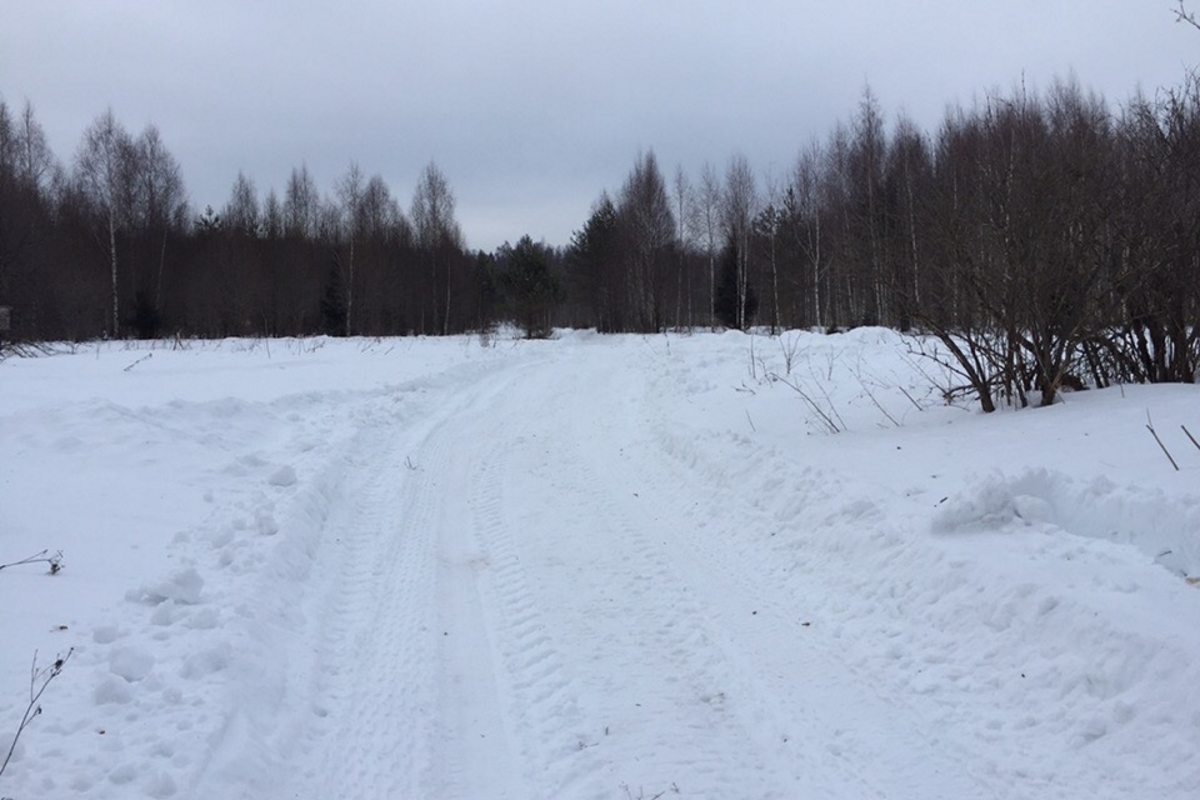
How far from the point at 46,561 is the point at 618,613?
3781mm

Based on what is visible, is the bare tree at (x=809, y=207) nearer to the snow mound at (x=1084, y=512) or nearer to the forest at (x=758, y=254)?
the forest at (x=758, y=254)

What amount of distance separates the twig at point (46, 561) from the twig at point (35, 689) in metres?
1.23

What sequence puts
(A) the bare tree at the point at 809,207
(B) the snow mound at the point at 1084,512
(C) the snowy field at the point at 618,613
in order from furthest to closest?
1. (A) the bare tree at the point at 809,207
2. (B) the snow mound at the point at 1084,512
3. (C) the snowy field at the point at 618,613

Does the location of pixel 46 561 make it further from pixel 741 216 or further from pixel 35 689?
pixel 741 216

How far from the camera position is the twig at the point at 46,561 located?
4973mm

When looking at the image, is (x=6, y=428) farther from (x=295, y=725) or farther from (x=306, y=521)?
(x=295, y=725)

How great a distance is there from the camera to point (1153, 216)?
820cm

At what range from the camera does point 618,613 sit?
5.34 metres

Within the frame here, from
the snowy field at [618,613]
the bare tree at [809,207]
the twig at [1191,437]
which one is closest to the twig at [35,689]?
the snowy field at [618,613]

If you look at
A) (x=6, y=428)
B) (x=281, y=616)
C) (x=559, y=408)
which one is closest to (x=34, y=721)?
(x=281, y=616)

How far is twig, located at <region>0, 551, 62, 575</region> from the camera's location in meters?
4.97

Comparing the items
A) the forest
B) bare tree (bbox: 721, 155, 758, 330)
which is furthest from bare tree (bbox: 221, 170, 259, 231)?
bare tree (bbox: 721, 155, 758, 330)

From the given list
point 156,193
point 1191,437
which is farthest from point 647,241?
point 1191,437

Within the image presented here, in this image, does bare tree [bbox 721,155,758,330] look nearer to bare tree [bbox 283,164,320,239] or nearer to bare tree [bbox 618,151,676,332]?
bare tree [bbox 618,151,676,332]
